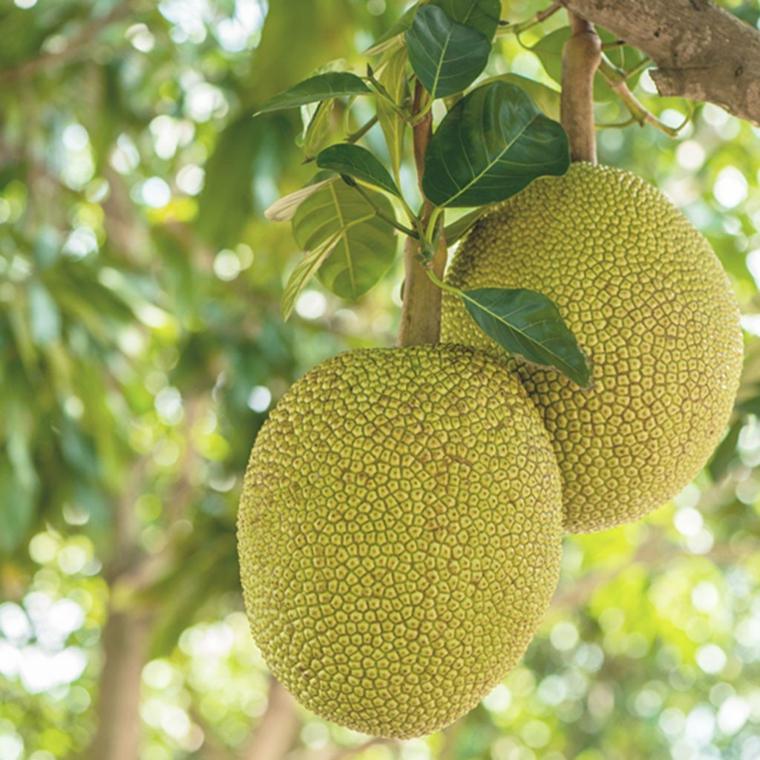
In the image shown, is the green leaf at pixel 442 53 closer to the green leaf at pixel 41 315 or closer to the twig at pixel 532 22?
the twig at pixel 532 22

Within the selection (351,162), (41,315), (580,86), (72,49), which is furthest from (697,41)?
(72,49)

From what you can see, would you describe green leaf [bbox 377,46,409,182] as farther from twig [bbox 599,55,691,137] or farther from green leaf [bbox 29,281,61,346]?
green leaf [bbox 29,281,61,346]

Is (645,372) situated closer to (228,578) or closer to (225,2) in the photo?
(228,578)

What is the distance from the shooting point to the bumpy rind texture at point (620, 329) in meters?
0.72

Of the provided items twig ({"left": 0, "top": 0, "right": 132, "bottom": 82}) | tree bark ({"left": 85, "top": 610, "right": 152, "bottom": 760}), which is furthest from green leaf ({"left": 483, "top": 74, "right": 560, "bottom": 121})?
tree bark ({"left": 85, "top": 610, "right": 152, "bottom": 760})

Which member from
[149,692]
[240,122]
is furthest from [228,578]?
[149,692]

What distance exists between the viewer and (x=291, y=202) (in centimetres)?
79

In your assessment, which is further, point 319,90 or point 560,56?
point 560,56

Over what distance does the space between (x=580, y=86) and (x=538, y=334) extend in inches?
9.2

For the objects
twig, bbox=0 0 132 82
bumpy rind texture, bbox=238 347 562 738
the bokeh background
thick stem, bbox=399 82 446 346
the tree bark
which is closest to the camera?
bumpy rind texture, bbox=238 347 562 738

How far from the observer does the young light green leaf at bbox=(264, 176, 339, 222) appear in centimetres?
77

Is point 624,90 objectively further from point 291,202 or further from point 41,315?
point 41,315

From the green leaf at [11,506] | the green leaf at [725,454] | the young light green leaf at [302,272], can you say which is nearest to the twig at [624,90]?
the young light green leaf at [302,272]

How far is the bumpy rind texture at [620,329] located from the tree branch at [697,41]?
9cm
